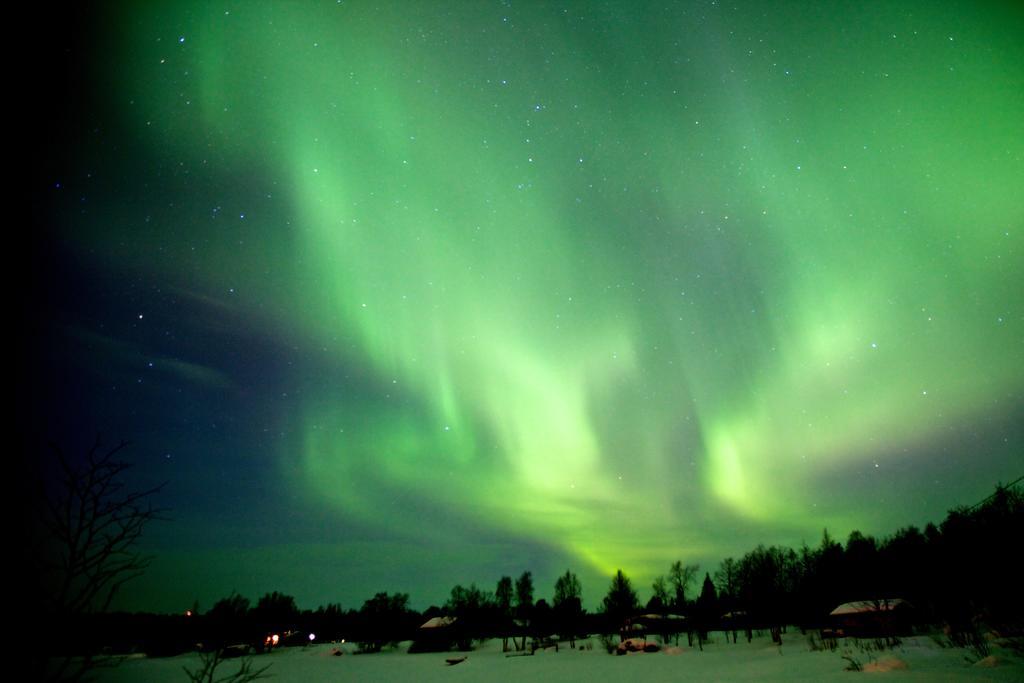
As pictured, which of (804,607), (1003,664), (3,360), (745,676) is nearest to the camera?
(3,360)

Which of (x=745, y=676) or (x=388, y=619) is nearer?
(x=745, y=676)

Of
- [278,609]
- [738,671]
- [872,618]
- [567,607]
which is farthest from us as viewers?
[278,609]

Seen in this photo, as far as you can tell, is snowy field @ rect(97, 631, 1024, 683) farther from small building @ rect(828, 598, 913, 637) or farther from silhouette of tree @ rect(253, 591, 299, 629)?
silhouette of tree @ rect(253, 591, 299, 629)

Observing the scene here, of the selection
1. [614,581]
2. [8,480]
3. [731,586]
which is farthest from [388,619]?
[8,480]

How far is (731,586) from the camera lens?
89.2 metres

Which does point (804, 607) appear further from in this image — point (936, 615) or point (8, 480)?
point (8, 480)

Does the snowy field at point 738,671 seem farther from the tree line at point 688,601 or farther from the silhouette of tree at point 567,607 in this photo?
the silhouette of tree at point 567,607

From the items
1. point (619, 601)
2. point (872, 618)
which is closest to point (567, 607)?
point (619, 601)

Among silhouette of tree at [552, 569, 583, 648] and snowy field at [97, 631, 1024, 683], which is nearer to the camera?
snowy field at [97, 631, 1024, 683]

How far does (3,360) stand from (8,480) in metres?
1.41

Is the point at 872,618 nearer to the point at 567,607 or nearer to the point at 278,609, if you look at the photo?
the point at 567,607

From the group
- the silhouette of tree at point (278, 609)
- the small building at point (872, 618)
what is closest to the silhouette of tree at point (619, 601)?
the small building at point (872, 618)

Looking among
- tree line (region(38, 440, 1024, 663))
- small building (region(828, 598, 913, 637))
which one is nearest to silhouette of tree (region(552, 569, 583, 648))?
tree line (region(38, 440, 1024, 663))

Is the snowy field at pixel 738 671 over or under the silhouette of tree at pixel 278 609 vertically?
over
